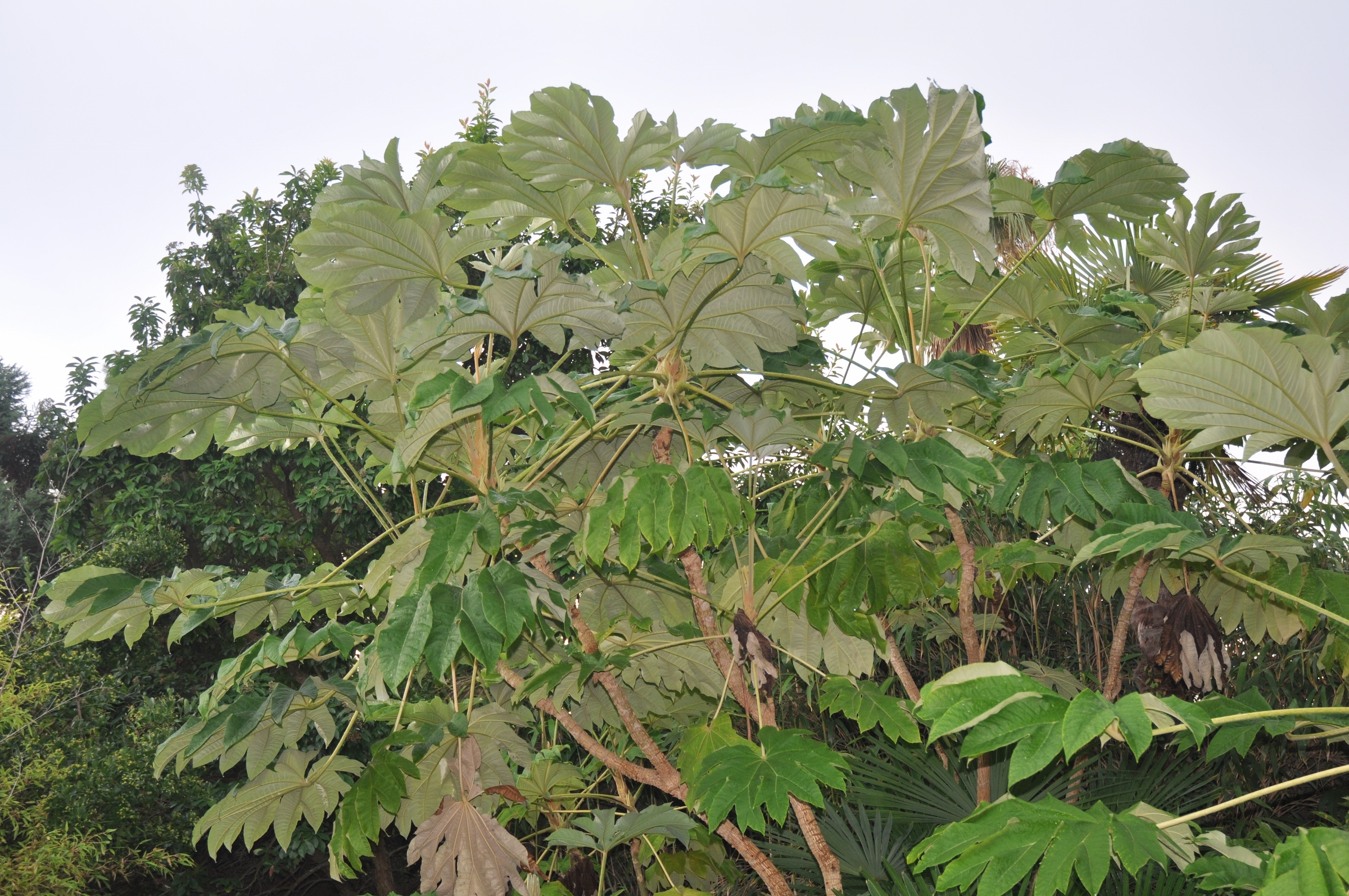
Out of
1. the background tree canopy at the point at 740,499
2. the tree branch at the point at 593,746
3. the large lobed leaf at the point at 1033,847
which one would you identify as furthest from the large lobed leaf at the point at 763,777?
the large lobed leaf at the point at 1033,847

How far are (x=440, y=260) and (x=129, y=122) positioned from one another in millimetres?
6835

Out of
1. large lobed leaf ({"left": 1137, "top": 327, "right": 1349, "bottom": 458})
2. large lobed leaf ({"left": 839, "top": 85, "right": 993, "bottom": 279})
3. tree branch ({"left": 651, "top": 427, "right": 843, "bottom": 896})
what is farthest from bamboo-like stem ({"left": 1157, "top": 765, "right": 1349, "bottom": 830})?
large lobed leaf ({"left": 839, "top": 85, "right": 993, "bottom": 279})

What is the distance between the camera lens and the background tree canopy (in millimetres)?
1111

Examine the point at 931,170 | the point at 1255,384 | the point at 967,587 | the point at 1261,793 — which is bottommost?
the point at 1261,793

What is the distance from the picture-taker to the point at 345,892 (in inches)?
266

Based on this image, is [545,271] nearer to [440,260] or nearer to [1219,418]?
[440,260]

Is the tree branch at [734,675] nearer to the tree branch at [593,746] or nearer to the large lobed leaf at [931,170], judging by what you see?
the tree branch at [593,746]

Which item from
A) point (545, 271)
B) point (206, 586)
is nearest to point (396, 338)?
point (545, 271)

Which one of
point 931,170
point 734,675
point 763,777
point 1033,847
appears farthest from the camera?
point 734,675

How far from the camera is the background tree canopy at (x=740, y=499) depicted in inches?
43.8

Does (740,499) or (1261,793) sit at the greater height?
(740,499)

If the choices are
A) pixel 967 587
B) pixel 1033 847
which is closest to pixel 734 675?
pixel 967 587

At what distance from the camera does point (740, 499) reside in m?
1.44

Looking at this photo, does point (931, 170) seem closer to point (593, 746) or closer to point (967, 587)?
point (967, 587)
